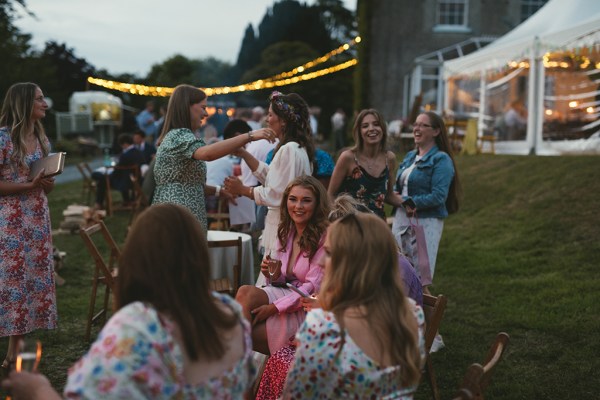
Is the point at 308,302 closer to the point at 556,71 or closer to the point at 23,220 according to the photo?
the point at 23,220

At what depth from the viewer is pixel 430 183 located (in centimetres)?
551

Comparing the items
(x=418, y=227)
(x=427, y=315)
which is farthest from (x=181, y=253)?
(x=418, y=227)

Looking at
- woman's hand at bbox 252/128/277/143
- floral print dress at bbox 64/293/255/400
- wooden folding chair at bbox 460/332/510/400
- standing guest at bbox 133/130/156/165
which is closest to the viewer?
floral print dress at bbox 64/293/255/400

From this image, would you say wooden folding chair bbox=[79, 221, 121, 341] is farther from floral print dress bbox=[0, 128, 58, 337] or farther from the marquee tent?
the marquee tent

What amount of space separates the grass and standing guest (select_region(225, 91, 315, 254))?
62.0 inches

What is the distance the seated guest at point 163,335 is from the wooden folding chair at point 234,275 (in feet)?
9.09

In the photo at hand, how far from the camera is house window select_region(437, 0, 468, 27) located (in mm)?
26484

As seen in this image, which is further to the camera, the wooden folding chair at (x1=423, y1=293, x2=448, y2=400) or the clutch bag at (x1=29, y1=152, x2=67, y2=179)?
the clutch bag at (x1=29, y1=152, x2=67, y2=179)

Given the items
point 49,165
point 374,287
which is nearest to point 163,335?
point 374,287

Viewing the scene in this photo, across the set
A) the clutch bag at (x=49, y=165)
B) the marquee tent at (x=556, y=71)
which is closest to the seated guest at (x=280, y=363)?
the clutch bag at (x=49, y=165)

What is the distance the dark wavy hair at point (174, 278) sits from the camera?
208 cm

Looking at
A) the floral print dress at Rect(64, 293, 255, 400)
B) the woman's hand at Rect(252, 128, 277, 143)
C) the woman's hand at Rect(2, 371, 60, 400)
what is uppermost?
the woman's hand at Rect(252, 128, 277, 143)

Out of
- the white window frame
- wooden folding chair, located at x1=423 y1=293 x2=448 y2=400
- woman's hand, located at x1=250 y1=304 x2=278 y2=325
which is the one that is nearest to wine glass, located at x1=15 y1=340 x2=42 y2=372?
woman's hand, located at x1=250 y1=304 x2=278 y2=325

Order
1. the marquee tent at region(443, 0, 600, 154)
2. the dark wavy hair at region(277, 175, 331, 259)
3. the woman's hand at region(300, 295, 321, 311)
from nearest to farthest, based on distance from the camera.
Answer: the woman's hand at region(300, 295, 321, 311) → the dark wavy hair at region(277, 175, 331, 259) → the marquee tent at region(443, 0, 600, 154)
